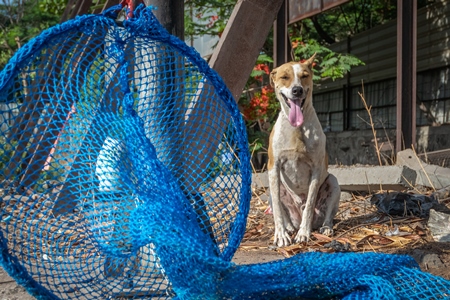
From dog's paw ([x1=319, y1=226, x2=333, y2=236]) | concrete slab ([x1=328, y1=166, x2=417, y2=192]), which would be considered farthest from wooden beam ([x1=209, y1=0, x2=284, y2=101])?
concrete slab ([x1=328, y1=166, x2=417, y2=192])

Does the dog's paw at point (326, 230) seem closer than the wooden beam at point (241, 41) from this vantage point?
No

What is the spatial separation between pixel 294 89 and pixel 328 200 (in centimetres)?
110

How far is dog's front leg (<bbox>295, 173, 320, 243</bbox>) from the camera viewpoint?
16.4 feet

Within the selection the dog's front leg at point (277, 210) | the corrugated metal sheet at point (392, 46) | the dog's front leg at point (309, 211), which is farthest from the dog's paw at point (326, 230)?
the corrugated metal sheet at point (392, 46)

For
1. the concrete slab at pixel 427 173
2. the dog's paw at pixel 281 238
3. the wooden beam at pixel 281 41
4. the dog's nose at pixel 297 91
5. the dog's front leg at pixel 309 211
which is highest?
the wooden beam at pixel 281 41

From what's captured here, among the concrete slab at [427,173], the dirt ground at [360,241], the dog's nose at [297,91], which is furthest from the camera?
the concrete slab at [427,173]

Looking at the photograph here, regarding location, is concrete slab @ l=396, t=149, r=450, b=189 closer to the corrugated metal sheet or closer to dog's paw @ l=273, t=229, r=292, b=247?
dog's paw @ l=273, t=229, r=292, b=247

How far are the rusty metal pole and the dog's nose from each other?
2056mm

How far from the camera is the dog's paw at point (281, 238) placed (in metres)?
4.87

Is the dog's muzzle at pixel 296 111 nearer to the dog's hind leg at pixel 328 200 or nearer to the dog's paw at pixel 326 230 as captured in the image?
the dog's hind leg at pixel 328 200

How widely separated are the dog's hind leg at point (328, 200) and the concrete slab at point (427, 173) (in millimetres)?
1076

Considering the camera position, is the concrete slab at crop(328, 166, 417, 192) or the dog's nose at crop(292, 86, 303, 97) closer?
the dog's nose at crop(292, 86, 303, 97)

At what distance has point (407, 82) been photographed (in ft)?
22.3

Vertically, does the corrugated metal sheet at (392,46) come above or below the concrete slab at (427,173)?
above
